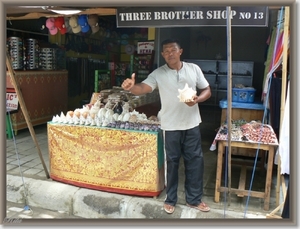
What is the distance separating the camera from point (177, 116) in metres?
3.56

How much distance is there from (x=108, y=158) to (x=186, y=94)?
5.02 ft

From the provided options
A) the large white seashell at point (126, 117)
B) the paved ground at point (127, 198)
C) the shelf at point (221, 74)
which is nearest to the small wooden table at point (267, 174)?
the paved ground at point (127, 198)

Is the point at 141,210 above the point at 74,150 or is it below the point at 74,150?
below

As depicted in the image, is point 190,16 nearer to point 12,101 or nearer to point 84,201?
point 84,201

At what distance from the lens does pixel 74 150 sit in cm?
433

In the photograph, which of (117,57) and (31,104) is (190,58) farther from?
(31,104)

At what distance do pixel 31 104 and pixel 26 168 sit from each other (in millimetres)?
2849

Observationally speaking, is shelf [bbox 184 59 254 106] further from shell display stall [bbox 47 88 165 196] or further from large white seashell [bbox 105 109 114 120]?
large white seashell [bbox 105 109 114 120]

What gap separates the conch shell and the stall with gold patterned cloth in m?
0.77

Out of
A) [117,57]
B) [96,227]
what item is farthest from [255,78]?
[96,227]

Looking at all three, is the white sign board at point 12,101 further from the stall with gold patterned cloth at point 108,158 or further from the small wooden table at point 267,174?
the small wooden table at point 267,174

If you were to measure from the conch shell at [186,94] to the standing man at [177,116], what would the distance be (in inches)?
8.3

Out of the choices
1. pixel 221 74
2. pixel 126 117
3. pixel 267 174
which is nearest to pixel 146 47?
pixel 221 74

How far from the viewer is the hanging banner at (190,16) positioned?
3459mm
